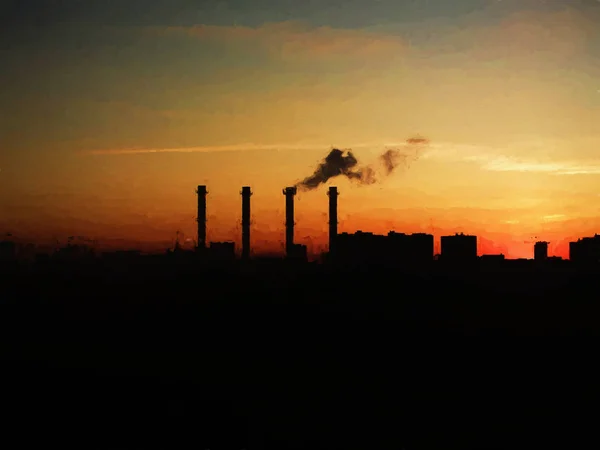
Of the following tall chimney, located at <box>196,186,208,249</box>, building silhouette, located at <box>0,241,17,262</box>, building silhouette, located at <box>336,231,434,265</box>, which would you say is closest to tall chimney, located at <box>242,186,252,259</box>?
tall chimney, located at <box>196,186,208,249</box>

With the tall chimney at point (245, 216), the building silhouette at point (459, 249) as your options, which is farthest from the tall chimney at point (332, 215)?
the building silhouette at point (459, 249)

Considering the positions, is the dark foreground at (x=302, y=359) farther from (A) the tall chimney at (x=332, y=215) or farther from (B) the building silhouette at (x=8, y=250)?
(B) the building silhouette at (x=8, y=250)

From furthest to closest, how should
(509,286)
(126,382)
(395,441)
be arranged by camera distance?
(509,286), (126,382), (395,441)

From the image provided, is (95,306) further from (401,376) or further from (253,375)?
(401,376)

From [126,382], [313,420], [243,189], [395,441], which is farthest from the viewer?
[243,189]

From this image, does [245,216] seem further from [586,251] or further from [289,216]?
[586,251]

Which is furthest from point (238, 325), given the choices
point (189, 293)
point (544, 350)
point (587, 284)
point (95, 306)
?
point (587, 284)

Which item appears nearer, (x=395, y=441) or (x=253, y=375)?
(x=395, y=441)

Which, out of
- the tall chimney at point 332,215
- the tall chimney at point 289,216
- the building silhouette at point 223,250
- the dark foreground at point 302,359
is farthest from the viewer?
the building silhouette at point 223,250
